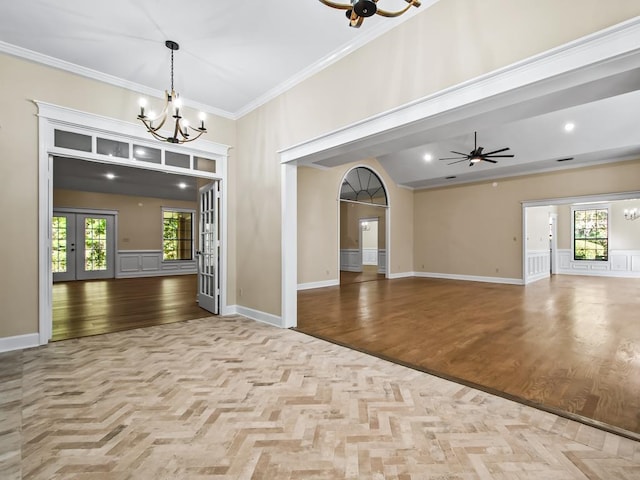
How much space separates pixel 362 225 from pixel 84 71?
10045mm

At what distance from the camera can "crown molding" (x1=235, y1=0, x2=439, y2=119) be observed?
288 cm

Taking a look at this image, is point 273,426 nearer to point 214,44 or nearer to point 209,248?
point 214,44

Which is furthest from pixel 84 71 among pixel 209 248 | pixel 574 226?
pixel 574 226

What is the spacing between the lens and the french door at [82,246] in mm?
9398

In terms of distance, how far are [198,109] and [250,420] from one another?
4.31m

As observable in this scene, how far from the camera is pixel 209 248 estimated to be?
519 cm

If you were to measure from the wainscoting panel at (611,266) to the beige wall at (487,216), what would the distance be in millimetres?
4556

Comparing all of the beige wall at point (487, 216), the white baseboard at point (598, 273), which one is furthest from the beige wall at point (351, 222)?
the white baseboard at point (598, 273)

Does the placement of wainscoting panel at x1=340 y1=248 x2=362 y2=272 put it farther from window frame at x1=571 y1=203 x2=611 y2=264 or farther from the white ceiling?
window frame at x1=571 y1=203 x2=611 y2=264

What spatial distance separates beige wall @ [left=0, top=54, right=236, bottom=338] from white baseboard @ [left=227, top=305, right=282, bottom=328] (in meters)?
2.36

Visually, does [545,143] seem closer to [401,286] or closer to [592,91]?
[401,286]

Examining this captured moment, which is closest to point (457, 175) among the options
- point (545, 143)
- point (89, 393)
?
point (545, 143)

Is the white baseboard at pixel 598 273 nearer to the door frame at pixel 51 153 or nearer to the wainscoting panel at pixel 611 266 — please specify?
the wainscoting panel at pixel 611 266

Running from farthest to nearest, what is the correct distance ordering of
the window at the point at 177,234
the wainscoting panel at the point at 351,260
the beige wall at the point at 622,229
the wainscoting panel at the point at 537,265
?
the wainscoting panel at the point at 351,260
the window at the point at 177,234
the beige wall at the point at 622,229
the wainscoting panel at the point at 537,265
